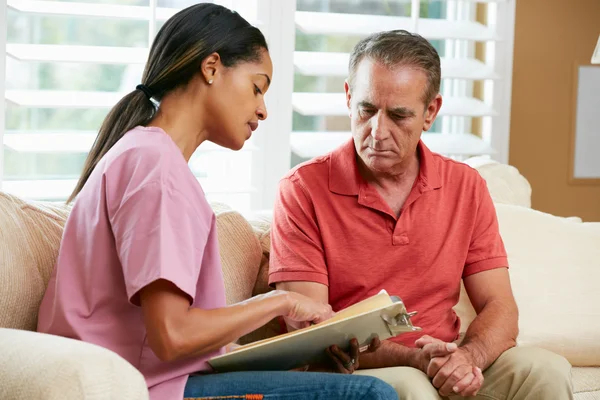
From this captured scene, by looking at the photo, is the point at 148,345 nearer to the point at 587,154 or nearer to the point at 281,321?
the point at 281,321

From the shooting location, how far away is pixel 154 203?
4.64ft

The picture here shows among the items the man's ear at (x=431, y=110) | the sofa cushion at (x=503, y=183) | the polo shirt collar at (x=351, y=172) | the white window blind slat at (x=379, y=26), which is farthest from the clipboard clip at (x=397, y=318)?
the white window blind slat at (x=379, y=26)

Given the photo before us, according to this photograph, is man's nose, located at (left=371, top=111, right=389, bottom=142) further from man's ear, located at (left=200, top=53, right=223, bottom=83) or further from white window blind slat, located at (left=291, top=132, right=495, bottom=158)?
A: white window blind slat, located at (left=291, top=132, right=495, bottom=158)

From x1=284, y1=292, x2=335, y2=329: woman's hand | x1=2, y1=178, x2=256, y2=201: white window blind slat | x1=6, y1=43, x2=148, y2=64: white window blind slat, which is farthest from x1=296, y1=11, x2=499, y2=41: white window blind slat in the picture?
x1=284, y1=292, x2=335, y2=329: woman's hand

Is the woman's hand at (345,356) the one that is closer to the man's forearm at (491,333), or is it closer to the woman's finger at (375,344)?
the woman's finger at (375,344)

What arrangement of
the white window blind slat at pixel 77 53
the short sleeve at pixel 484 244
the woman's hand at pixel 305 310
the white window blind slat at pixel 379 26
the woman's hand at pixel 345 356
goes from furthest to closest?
the white window blind slat at pixel 379 26 < the white window blind slat at pixel 77 53 < the short sleeve at pixel 484 244 < the woman's hand at pixel 345 356 < the woman's hand at pixel 305 310

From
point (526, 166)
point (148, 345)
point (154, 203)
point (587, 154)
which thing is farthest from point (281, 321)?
point (587, 154)

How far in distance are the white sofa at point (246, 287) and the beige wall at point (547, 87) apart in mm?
808

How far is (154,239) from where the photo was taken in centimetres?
140

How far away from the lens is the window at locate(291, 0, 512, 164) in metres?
3.03

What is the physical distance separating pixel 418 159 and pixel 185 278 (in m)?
0.96

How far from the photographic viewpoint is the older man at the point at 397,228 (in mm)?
2008

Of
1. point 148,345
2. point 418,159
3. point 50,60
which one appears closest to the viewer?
point 148,345

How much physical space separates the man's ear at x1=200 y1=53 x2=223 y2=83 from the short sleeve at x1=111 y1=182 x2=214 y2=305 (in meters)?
0.26
